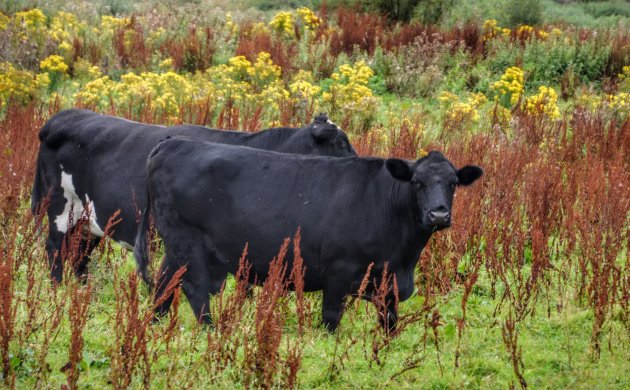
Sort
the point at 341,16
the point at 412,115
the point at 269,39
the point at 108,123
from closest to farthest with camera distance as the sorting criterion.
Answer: the point at 108,123 < the point at 412,115 < the point at 269,39 < the point at 341,16

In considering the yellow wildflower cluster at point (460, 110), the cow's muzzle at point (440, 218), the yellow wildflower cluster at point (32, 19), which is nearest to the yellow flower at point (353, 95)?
the yellow wildflower cluster at point (460, 110)

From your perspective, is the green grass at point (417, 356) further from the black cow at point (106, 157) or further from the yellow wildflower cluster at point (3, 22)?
the yellow wildflower cluster at point (3, 22)

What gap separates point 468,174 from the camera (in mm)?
6051

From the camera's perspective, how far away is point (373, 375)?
17.3 feet

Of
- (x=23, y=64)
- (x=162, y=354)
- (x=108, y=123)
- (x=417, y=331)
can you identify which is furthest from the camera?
(x=23, y=64)

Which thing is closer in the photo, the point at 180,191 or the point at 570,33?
the point at 180,191

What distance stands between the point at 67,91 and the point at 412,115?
230 inches

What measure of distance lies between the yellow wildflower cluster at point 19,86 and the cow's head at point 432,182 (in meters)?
7.55

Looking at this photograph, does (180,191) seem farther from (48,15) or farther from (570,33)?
(48,15)

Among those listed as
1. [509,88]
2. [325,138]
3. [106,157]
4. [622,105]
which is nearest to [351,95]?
[509,88]

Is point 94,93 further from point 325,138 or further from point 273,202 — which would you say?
point 273,202

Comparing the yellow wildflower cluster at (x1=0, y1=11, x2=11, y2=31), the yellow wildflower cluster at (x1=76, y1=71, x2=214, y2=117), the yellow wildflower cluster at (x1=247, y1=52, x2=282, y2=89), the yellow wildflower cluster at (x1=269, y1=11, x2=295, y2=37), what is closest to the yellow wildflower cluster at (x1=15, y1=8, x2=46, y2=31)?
the yellow wildflower cluster at (x1=0, y1=11, x2=11, y2=31)

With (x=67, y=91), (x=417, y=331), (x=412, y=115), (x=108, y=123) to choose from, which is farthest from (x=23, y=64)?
(x=417, y=331)

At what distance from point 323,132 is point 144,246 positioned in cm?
176
